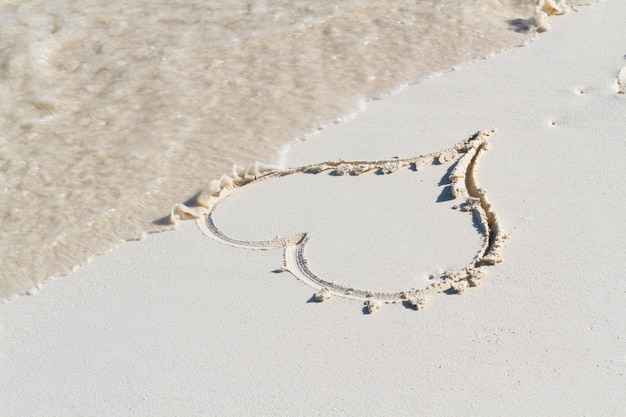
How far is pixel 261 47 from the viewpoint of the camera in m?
4.14

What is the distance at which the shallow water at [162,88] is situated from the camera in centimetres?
319

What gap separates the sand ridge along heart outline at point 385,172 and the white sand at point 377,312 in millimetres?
35

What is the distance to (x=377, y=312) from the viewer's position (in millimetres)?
2482

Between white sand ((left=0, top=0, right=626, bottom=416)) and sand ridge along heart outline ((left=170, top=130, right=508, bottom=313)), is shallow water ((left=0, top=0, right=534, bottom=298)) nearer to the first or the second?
sand ridge along heart outline ((left=170, top=130, right=508, bottom=313))

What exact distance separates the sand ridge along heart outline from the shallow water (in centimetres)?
13

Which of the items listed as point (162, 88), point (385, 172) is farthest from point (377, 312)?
point (162, 88)

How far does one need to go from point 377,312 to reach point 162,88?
1920mm

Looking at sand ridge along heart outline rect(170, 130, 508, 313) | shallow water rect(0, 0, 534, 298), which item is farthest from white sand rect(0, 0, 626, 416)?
shallow water rect(0, 0, 534, 298)

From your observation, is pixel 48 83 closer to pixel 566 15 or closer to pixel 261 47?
pixel 261 47

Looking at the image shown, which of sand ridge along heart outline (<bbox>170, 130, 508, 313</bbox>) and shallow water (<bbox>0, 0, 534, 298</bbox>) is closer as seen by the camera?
sand ridge along heart outline (<bbox>170, 130, 508, 313</bbox>)

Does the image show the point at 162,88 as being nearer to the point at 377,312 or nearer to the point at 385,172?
the point at 385,172

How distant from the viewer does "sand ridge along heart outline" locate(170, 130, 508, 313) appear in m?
2.53

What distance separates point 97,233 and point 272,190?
70cm

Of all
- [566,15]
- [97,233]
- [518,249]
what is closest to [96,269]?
[97,233]
